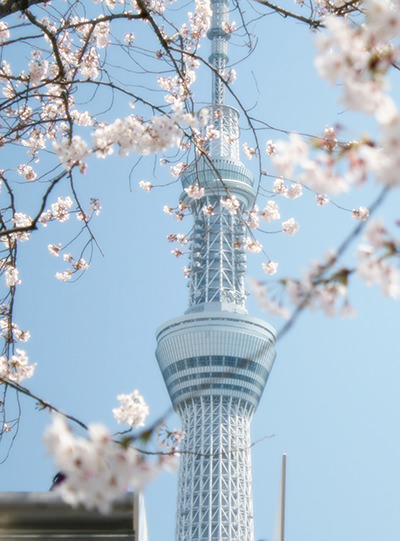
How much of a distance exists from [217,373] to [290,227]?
39.8 metres

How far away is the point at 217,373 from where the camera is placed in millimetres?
43438

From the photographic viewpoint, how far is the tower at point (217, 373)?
42812 mm

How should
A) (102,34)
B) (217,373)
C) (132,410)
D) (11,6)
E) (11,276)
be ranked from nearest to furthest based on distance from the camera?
1. (132,410)
2. (11,6)
3. (11,276)
4. (102,34)
5. (217,373)

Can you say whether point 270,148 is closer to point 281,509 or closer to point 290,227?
point 290,227

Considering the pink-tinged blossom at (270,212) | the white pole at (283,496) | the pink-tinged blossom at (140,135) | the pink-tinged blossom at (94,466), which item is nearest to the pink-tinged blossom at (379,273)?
the pink-tinged blossom at (94,466)

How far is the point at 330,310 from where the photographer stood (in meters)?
1.13

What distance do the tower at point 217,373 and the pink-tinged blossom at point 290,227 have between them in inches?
1413

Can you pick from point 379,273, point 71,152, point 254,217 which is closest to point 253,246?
point 254,217

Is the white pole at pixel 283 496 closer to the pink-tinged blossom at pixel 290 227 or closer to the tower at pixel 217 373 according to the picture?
the pink-tinged blossom at pixel 290 227

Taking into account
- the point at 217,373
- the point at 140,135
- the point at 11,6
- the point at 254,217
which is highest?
the point at 217,373

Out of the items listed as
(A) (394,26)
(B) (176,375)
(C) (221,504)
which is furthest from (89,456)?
(B) (176,375)

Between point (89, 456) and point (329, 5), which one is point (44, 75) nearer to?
point (329, 5)

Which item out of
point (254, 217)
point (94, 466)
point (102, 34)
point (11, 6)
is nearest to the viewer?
point (94, 466)

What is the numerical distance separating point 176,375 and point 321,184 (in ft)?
160
